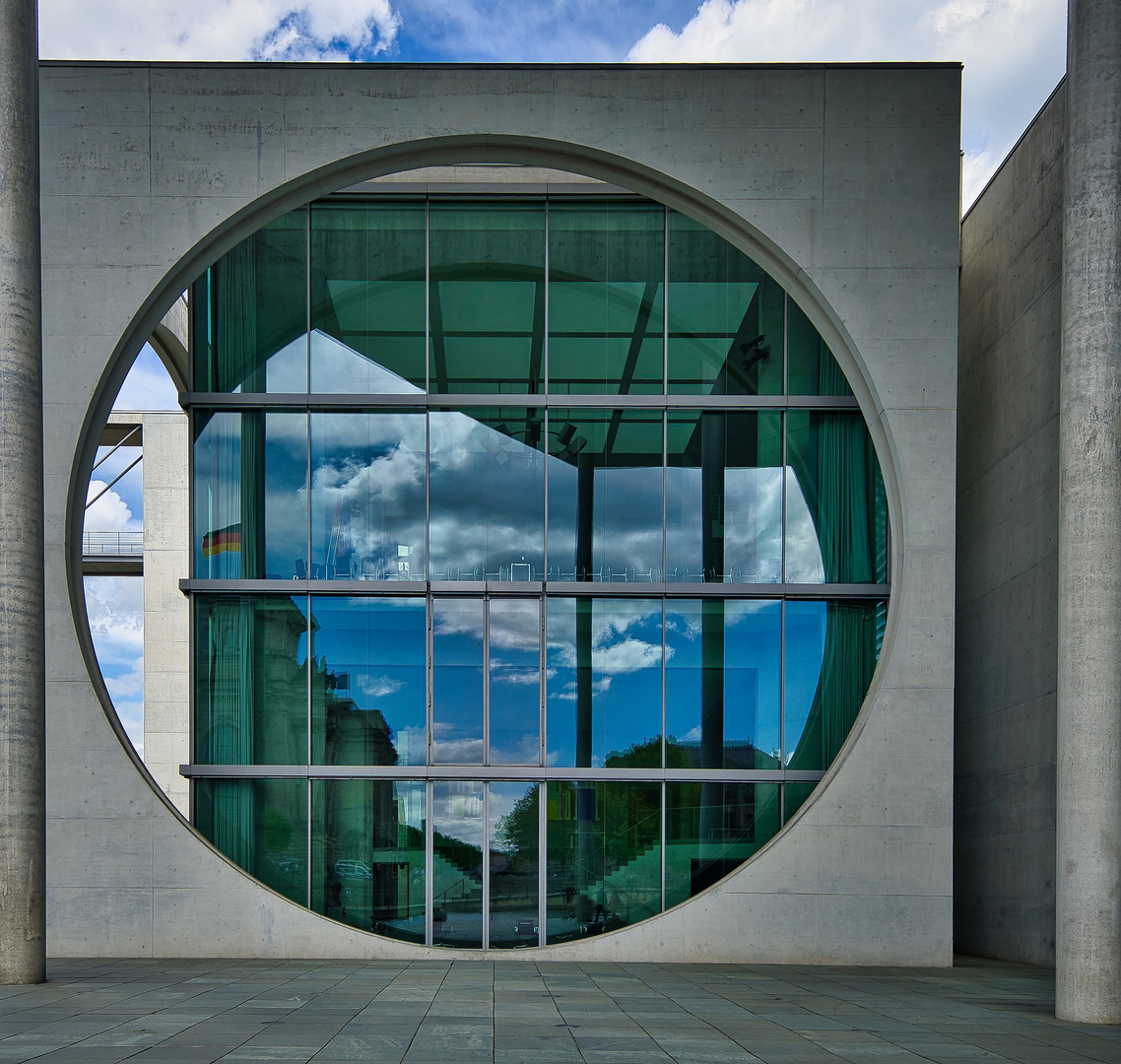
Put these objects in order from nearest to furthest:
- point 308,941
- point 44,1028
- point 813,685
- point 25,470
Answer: point 44,1028 → point 25,470 → point 308,941 → point 813,685

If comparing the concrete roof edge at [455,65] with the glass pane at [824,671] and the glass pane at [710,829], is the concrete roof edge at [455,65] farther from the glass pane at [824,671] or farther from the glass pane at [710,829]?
the glass pane at [710,829]

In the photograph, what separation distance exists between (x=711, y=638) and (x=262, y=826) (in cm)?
613

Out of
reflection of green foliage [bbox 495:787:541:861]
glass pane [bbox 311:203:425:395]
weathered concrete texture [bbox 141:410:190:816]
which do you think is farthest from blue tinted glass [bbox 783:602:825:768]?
weathered concrete texture [bbox 141:410:190:816]

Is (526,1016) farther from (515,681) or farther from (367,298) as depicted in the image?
(367,298)

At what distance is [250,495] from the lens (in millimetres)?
13773

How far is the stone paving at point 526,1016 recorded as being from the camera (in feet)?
21.6

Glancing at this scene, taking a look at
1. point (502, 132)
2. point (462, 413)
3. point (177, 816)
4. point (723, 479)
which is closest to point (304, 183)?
point (502, 132)

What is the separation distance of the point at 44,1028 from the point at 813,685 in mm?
9372

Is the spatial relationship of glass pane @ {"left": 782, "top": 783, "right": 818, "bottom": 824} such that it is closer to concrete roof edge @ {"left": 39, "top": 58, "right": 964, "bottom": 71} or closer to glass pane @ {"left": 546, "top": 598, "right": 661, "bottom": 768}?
glass pane @ {"left": 546, "top": 598, "right": 661, "bottom": 768}

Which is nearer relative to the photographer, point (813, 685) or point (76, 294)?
point (76, 294)

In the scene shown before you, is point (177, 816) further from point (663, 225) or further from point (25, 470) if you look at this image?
point (663, 225)

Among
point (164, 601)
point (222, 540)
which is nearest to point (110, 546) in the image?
point (164, 601)

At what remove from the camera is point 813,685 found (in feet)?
44.2

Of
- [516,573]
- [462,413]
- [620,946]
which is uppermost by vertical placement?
A: [462,413]
